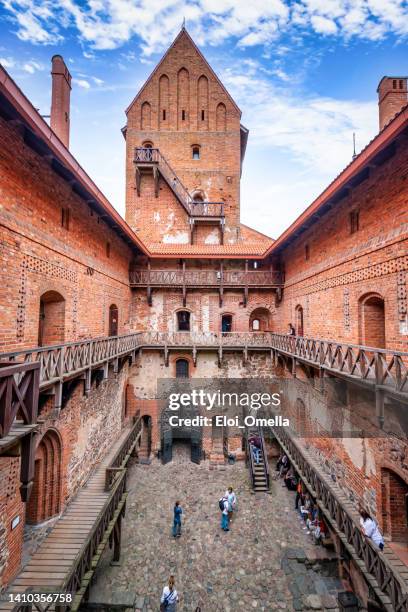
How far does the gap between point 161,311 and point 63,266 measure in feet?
26.1

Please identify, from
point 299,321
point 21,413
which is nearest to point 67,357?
point 21,413

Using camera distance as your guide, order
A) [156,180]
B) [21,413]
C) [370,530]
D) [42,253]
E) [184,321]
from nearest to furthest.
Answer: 1. [21,413]
2. [370,530]
3. [42,253]
4. [184,321]
5. [156,180]

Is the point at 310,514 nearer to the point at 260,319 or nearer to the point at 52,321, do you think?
the point at 260,319

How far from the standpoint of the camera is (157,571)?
27.9 ft

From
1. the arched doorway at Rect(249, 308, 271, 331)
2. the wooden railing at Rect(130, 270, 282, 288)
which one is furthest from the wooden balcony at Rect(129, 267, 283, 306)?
the arched doorway at Rect(249, 308, 271, 331)

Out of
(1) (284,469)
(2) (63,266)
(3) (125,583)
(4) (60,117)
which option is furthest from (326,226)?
(3) (125,583)

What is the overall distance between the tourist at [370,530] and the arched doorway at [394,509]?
2.96 ft

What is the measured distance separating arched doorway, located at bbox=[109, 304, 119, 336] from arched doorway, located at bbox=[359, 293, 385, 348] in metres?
9.39

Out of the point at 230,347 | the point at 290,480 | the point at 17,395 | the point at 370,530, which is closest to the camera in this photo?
the point at 17,395

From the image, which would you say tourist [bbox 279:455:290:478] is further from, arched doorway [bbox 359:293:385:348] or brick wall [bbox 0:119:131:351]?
brick wall [bbox 0:119:131:351]

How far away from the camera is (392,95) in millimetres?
10031

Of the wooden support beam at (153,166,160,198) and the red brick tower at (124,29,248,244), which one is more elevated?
the red brick tower at (124,29,248,244)

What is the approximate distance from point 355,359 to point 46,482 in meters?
8.72

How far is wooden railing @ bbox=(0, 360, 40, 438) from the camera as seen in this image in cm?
386
